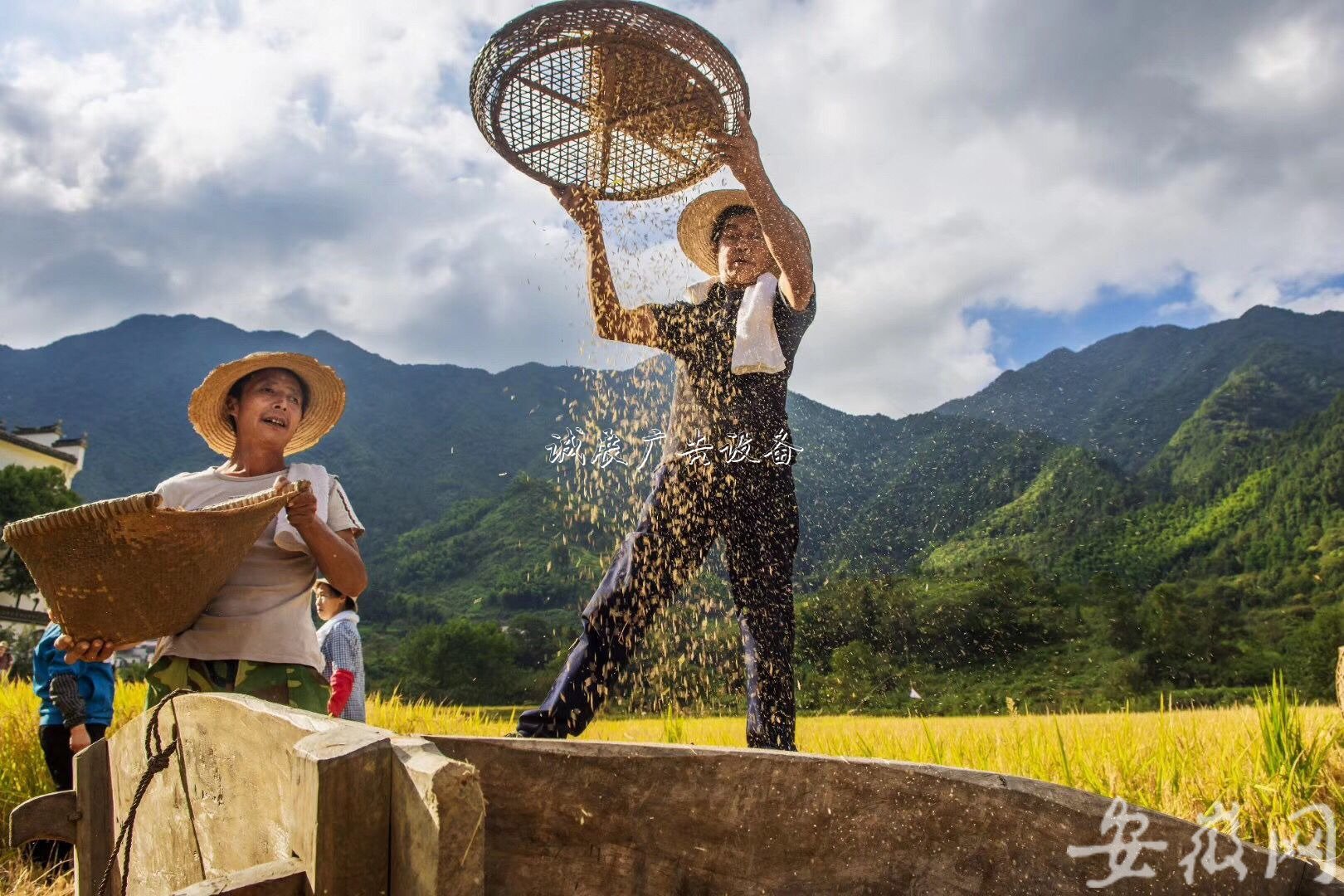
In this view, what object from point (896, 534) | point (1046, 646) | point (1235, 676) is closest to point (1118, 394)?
point (896, 534)

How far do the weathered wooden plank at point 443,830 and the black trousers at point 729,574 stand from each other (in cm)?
170

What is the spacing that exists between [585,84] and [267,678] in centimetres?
201

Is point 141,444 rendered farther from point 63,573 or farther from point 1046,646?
point 63,573

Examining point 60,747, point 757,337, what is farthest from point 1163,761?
point 60,747

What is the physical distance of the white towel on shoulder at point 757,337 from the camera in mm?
2734

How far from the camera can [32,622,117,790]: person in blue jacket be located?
2916mm

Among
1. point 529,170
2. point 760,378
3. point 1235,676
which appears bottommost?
point 1235,676

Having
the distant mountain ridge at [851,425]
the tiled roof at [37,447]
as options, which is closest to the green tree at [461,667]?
the distant mountain ridge at [851,425]

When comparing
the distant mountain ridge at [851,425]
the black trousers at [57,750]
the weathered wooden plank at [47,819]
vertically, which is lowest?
the black trousers at [57,750]

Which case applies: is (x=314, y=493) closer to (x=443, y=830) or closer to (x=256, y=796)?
(x=256, y=796)

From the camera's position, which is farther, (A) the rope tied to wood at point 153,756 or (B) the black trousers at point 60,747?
(B) the black trousers at point 60,747

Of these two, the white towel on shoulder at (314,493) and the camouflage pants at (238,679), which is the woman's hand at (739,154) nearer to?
the white towel on shoulder at (314,493)

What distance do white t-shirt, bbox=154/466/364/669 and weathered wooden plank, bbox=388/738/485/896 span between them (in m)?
1.33

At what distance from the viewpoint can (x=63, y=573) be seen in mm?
1606
